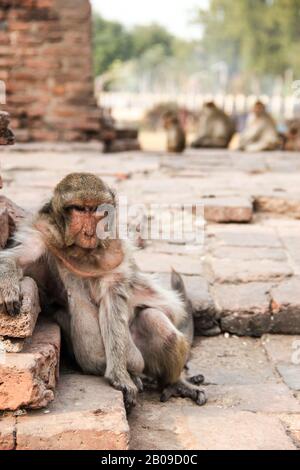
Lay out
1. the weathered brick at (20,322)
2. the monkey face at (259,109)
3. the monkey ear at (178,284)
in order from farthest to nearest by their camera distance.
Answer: the monkey face at (259,109) < the monkey ear at (178,284) < the weathered brick at (20,322)

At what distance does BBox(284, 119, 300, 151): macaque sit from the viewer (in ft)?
53.3

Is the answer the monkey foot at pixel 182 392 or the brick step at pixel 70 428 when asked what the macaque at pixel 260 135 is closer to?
the monkey foot at pixel 182 392

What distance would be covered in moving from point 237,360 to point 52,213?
1505mm

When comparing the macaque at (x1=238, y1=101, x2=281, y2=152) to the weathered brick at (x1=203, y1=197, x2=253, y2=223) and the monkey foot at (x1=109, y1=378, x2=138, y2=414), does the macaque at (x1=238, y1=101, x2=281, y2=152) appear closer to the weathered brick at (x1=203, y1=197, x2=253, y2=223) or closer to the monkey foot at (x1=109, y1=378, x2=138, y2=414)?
the weathered brick at (x1=203, y1=197, x2=253, y2=223)

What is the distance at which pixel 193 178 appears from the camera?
901 centimetres

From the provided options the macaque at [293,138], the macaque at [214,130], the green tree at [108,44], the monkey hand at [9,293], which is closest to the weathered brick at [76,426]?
the monkey hand at [9,293]

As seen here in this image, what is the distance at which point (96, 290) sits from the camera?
376 centimetres

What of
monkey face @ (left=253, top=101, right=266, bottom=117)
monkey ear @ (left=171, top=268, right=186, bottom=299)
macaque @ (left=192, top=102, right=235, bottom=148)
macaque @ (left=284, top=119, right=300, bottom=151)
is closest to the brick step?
monkey ear @ (left=171, top=268, right=186, bottom=299)

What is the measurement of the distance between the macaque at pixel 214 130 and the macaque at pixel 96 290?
14154mm

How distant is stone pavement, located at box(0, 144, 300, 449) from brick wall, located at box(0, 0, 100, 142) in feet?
6.08

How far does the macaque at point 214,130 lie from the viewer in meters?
17.9

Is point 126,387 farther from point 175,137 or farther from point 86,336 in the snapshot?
point 175,137

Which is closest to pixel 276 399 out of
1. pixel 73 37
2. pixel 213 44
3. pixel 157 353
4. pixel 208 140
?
pixel 157 353

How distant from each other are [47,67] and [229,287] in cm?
715
